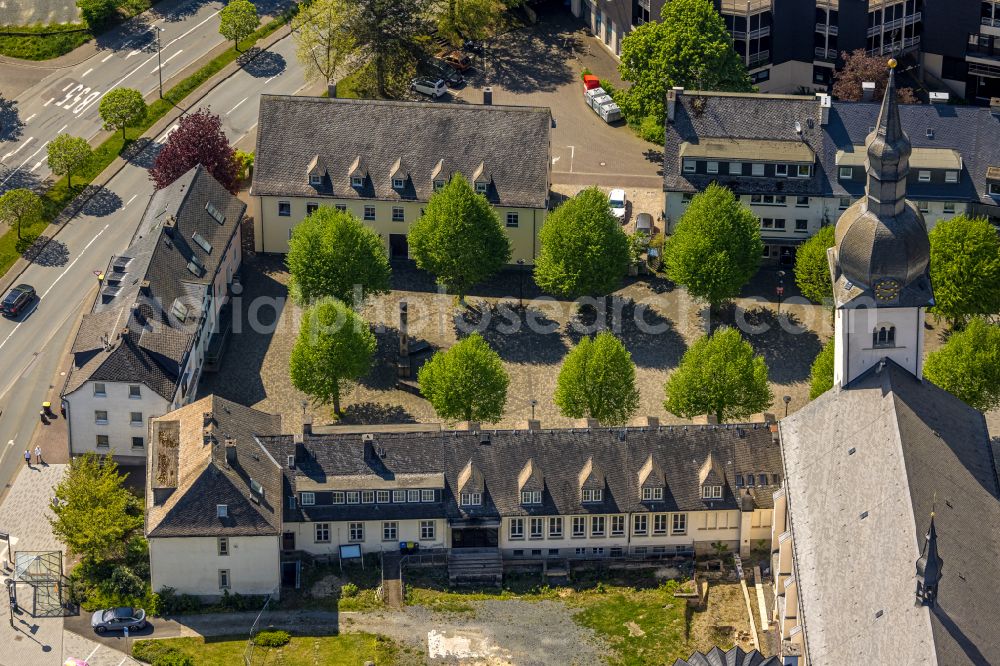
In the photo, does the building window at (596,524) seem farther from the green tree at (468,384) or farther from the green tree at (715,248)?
the green tree at (715,248)

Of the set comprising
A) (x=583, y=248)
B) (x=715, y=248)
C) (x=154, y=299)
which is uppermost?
(x=583, y=248)

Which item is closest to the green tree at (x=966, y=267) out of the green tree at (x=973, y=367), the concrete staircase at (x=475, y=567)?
the green tree at (x=973, y=367)

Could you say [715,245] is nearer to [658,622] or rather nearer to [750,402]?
[750,402]

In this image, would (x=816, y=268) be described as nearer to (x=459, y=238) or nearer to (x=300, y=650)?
(x=459, y=238)

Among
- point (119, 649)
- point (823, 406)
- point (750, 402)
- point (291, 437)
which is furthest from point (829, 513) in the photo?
point (119, 649)

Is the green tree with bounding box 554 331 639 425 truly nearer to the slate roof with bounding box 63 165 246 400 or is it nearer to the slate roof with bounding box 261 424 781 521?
the slate roof with bounding box 261 424 781 521

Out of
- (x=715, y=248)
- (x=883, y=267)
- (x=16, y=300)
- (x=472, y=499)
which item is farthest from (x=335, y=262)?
(x=883, y=267)
